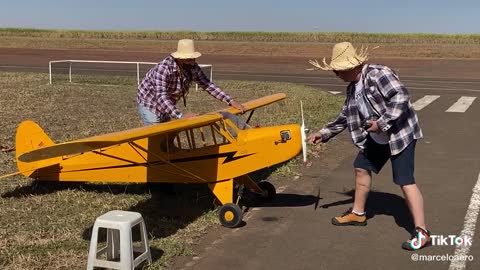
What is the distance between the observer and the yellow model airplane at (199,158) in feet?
18.4

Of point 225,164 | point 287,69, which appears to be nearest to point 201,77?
point 225,164

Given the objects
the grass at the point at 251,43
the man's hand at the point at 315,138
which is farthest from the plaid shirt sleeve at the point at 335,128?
the grass at the point at 251,43

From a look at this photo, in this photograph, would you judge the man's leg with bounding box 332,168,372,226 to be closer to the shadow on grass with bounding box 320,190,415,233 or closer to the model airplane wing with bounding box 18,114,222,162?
the shadow on grass with bounding box 320,190,415,233

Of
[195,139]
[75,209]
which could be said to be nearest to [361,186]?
[195,139]

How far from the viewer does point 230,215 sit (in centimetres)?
557

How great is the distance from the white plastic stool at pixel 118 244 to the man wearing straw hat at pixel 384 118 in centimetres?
221

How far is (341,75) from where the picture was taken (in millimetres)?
5000

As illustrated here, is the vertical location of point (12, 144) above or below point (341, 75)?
below

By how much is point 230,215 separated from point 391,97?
2.05 m

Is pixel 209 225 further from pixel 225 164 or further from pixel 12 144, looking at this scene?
pixel 12 144

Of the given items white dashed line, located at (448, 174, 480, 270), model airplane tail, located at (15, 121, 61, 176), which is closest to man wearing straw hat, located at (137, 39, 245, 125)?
model airplane tail, located at (15, 121, 61, 176)

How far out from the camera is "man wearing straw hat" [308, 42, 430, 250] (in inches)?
183

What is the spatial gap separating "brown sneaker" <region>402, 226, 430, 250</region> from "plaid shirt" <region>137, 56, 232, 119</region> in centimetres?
269

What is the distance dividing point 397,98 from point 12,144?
7.07 m
